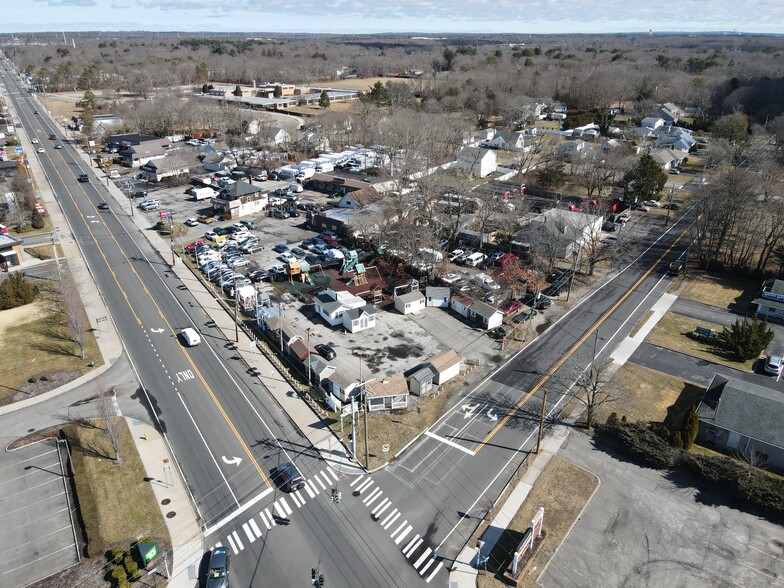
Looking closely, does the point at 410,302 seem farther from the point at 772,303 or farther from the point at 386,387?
the point at 772,303

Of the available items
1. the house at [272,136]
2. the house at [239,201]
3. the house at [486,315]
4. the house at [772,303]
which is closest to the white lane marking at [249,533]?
the house at [486,315]

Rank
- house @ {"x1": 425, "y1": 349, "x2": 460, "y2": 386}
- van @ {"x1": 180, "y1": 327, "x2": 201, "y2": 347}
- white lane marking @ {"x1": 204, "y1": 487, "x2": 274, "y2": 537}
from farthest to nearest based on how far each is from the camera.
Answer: van @ {"x1": 180, "y1": 327, "x2": 201, "y2": 347} → house @ {"x1": 425, "y1": 349, "x2": 460, "y2": 386} → white lane marking @ {"x1": 204, "y1": 487, "x2": 274, "y2": 537}

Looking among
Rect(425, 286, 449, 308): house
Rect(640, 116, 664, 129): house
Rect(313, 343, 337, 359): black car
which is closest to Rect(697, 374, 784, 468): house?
Rect(425, 286, 449, 308): house

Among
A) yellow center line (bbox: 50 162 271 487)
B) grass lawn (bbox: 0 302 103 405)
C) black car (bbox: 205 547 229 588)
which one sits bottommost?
grass lawn (bbox: 0 302 103 405)

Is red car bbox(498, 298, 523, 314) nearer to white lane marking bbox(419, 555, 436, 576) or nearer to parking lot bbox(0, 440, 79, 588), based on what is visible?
white lane marking bbox(419, 555, 436, 576)

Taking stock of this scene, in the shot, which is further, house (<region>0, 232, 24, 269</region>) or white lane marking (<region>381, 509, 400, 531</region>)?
house (<region>0, 232, 24, 269</region>)

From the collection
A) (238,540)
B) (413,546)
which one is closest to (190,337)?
(238,540)
